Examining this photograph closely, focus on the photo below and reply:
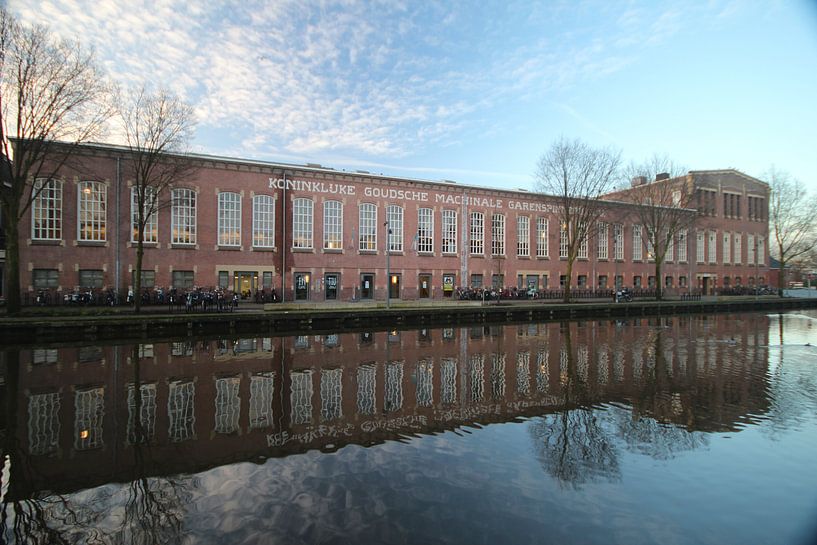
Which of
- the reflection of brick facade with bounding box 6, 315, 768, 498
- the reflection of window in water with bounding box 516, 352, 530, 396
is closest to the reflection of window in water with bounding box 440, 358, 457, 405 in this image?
the reflection of brick facade with bounding box 6, 315, 768, 498

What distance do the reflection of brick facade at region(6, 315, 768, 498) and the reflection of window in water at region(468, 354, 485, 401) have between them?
82 millimetres

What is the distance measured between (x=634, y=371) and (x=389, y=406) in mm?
9697

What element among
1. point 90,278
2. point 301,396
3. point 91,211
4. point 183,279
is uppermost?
point 91,211

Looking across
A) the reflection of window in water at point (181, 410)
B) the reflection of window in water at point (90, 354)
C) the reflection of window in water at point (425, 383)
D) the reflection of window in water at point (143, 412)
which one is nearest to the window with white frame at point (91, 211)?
the reflection of window in water at point (90, 354)

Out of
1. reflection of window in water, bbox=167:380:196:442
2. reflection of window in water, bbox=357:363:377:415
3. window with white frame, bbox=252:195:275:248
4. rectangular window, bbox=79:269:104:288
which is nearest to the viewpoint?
reflection of window in water, bbox=167:380:196:442

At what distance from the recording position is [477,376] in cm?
1371

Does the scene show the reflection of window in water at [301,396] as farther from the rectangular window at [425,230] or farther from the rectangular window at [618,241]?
the rectangular window at [618,241]

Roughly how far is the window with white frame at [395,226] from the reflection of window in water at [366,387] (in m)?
26.7

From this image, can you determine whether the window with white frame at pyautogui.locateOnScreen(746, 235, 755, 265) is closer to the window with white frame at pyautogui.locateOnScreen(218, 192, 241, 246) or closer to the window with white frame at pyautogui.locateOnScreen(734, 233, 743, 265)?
the window with white frame at pyautogui.locateOnScreen(734, 233, 743, 265)

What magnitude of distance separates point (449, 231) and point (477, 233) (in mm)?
3532

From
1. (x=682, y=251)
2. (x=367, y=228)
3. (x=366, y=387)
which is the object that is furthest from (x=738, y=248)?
(x=366, y=387)

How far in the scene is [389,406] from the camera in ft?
34.5

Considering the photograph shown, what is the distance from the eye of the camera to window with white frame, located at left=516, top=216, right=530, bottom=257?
154 ft

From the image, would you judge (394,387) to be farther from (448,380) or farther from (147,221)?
(147,221)
